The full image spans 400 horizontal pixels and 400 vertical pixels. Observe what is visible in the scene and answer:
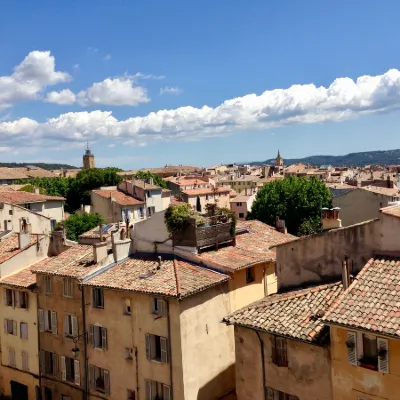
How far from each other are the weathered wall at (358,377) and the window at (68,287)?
728 inches

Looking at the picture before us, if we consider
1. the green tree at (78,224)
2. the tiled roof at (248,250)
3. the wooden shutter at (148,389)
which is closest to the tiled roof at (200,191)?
the green tree at (78,224)

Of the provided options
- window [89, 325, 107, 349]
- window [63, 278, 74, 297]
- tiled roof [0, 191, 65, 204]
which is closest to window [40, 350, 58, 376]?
window [63, 278, 74, 297]

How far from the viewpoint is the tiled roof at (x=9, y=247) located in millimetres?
36812

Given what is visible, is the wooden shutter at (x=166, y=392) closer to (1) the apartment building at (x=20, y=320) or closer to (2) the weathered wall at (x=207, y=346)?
(2) the weathered wall at (x=207, y=346)

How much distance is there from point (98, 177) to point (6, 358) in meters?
68.5

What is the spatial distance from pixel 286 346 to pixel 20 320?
73.3ft

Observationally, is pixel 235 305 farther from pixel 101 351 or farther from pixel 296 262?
pixel 101 351

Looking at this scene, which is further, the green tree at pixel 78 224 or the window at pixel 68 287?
the green tree at pixel 78 224

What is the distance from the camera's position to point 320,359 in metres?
20.0

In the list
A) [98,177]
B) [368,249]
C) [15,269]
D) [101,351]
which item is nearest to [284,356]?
[368,249]

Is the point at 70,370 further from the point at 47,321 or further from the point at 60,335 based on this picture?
the point at 47,321

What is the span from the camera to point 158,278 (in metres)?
27.3

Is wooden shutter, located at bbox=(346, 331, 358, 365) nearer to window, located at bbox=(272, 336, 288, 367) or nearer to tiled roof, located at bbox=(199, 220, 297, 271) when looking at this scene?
window, located at bbox=(272, 336, 288, 367)

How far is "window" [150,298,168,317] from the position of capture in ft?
85.9
